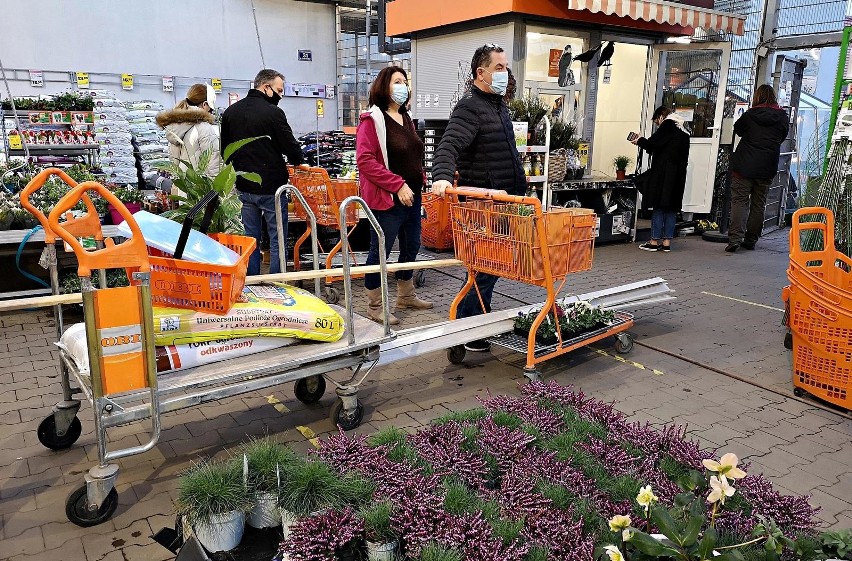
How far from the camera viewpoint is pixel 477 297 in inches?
198

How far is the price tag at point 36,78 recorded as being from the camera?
11.2 metres

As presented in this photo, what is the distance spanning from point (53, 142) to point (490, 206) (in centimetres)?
765

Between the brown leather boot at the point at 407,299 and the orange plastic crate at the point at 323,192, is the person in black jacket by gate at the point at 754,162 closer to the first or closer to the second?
the brown leather boot at the point at 407,299

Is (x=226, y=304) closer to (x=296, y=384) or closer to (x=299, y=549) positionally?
(x=296, y=384)

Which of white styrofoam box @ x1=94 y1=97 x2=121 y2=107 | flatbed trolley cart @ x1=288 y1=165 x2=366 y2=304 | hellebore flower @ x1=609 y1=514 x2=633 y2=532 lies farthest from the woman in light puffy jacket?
hellebore flower @ x1=609 y1=514 x2=633 y2=532

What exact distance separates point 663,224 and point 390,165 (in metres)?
5.52

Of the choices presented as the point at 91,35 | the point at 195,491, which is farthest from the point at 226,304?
the point at 91,35

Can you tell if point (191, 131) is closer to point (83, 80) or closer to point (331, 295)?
point (331, 295)

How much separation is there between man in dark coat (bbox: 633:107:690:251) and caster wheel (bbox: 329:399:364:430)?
22.6 ft

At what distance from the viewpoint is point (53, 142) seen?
9.05 m

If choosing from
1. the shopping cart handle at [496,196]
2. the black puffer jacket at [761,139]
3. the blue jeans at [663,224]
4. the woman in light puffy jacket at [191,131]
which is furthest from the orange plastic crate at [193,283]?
the black puffer jacket at [761,139]

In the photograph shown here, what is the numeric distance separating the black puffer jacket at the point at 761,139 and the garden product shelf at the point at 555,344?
17.6 feet

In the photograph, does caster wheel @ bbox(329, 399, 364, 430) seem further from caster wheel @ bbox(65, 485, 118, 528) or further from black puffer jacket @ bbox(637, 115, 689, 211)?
Answer: black puffer jacket @ bbox(637, 115, 689, 211)

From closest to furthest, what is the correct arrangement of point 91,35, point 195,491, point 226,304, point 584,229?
point 195,491
point 226,304
point 584,229
point 91,35
